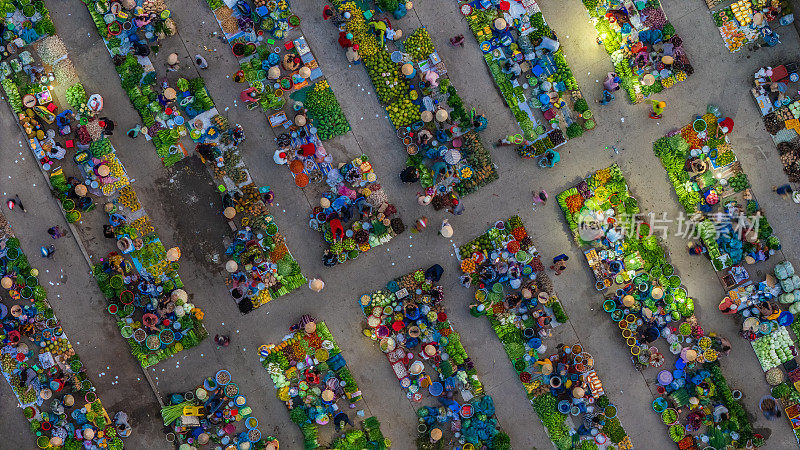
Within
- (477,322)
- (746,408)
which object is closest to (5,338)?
(477,322)

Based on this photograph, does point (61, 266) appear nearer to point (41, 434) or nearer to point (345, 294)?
point (41, 434)

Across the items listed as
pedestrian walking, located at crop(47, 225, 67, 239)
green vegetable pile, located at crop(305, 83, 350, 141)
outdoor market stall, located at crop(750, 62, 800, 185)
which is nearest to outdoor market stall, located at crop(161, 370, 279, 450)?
pedestrian walking, located at crop(47, 225, 67, 239)

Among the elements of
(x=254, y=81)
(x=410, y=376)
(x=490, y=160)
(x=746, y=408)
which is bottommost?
(x=746, y=408)

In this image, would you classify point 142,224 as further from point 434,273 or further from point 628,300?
point 628,300

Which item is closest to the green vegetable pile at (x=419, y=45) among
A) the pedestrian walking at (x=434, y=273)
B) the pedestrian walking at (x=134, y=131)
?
Answer: the pedestrian walking at (x=434, y=273)

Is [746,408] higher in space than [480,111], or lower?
lower

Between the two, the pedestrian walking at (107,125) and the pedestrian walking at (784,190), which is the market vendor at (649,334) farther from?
the pedestrian walking at (107,125)
